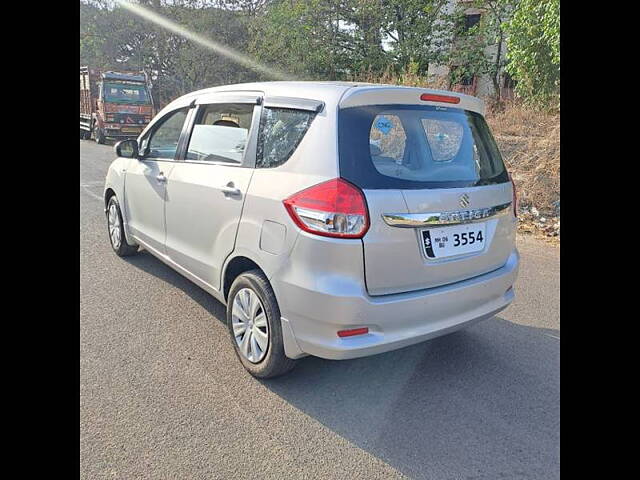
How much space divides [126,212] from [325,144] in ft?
9.76

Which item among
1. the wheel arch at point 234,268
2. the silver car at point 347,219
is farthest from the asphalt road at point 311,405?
the wheel arch at point 234,268

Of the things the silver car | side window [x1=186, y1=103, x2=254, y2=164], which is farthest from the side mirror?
the silver car

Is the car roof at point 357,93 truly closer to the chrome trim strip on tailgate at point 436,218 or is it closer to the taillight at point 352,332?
the chrome trim strip on tailgate at point 436,218

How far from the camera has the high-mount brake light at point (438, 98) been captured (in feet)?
8.94

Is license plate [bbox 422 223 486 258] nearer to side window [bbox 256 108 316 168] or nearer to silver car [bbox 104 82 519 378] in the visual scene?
silver car [bbox 104 82 519 378]

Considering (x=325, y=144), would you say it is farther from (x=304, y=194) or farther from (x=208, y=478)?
(x=208, y=478)

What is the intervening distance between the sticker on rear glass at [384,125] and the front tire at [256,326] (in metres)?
1.13

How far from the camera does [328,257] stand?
237cm

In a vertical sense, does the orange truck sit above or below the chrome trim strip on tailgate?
above

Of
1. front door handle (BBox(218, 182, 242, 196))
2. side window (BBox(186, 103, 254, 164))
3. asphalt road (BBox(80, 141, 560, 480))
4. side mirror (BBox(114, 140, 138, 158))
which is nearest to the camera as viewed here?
asphalt road (BBox(80, 141, 560, 480))

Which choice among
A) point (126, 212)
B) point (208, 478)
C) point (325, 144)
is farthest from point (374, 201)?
point (126, 212)

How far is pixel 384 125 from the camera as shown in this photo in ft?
9.03

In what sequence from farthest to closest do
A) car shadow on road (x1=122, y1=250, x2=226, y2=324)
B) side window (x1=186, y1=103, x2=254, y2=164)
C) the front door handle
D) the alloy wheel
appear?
car shadow on road (x1=122, y1=250, x2=226, y2=324)
side window (x1=186, y1=103, x2=254, y2=164)
the front door handle
the alloy wheel

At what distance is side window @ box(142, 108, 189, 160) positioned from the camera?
4.14m
